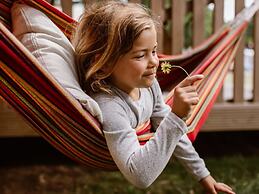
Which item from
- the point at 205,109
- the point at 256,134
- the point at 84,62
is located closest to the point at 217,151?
the point at 256,134

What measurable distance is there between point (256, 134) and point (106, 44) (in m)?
2.58

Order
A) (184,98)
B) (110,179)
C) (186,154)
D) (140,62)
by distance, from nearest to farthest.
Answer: (184,98)
(140,62)
(186,154)
(110,179)

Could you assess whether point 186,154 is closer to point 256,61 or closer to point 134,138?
point 134,138

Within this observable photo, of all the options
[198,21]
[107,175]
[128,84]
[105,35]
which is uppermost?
[105,35]

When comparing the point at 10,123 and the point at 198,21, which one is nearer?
the point at 10,123

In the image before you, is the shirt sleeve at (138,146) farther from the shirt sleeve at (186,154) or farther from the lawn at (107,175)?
the lawn at (107,175)

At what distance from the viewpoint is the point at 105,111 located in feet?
5.17

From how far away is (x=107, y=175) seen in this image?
3232 millimetres

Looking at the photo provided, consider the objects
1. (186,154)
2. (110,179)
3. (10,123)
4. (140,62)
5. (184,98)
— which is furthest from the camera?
(110,179)

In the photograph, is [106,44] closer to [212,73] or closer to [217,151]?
[212,73]

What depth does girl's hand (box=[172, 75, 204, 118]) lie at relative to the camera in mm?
1454

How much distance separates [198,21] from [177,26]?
13 centimetres

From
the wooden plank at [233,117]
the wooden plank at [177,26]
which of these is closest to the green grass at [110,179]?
the wooden plank at [233,117]

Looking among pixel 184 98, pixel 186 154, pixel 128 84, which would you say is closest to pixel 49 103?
pixel 128 84
